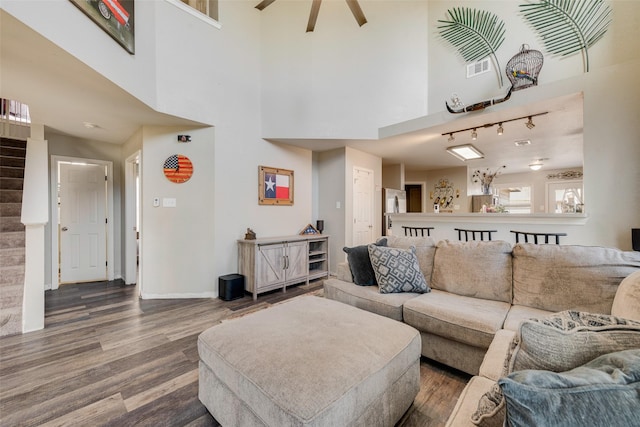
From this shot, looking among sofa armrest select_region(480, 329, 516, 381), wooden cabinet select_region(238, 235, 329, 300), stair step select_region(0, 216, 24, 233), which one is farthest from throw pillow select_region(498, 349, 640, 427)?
stair step select_region(0, 216, 24, 233)

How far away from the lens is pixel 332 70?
439 centimetres

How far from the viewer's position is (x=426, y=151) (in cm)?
536

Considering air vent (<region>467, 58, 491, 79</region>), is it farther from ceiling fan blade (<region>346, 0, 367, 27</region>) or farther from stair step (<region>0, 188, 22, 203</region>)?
stair step (<region>0, 188, 22, 203</region>)

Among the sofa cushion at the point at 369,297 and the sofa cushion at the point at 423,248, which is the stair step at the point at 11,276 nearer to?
the sofa cushion at the point at 369,297

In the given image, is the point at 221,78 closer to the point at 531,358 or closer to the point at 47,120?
the point at 47,120

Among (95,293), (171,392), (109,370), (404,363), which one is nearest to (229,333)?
(171,392)

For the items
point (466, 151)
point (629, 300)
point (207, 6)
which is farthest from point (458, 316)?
point (207, 6)

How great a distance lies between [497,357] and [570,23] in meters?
4.17

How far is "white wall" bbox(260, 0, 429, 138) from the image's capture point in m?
4.32

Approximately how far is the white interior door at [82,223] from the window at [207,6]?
3110 millimetres

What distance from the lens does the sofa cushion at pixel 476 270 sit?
7.01 feet

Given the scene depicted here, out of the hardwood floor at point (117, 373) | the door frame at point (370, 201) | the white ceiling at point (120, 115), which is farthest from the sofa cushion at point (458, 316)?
the door frame at point (370, 201)

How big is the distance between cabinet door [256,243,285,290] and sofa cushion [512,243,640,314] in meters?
2.87

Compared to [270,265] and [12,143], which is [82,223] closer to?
[12,143]
